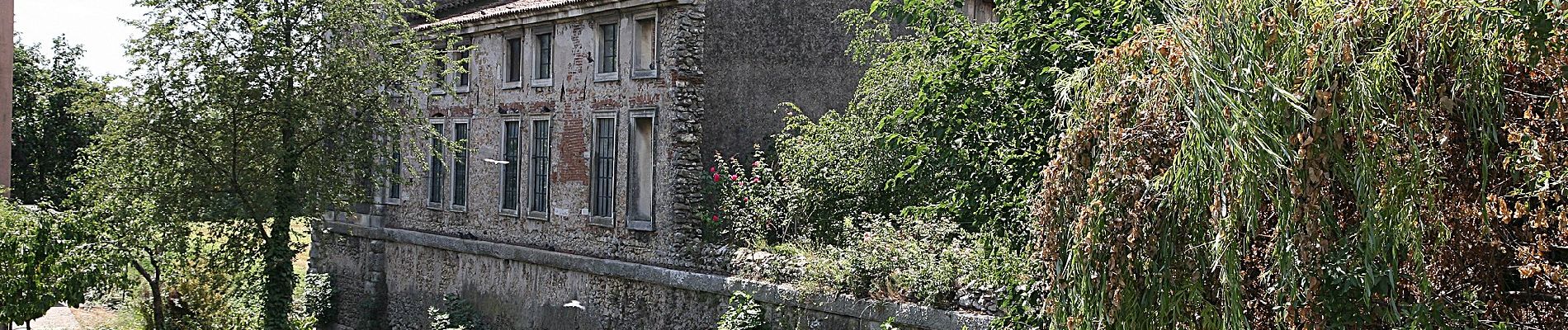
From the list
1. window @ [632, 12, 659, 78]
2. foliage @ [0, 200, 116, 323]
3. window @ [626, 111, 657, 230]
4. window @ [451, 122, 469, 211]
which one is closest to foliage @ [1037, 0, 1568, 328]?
foliage @ [0, 200, 116, 323]

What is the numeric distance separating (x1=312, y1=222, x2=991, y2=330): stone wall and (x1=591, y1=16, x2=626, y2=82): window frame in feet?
7.62

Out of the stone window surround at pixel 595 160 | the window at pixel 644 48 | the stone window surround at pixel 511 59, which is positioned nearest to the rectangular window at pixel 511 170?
the stone window surround at pixel 511 59

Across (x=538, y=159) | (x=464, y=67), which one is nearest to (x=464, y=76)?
(x=464, y=67)

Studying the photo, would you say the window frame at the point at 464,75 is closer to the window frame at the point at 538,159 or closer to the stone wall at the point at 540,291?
the window frame at the point at 538,159

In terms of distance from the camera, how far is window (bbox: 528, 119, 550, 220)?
64.5ft

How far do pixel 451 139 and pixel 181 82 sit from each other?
5779mm

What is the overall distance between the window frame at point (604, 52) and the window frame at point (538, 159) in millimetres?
1388

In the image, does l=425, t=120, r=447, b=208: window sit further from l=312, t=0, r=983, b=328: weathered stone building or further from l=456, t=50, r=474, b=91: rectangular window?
l=456, t=50, r=474, b=91: rectangular window

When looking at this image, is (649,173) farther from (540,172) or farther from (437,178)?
(437,178)

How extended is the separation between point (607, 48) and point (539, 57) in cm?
185

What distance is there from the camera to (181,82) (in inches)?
650

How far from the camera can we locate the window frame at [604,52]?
59.1 feet

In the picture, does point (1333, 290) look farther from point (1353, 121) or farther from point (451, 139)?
point (451, 139)

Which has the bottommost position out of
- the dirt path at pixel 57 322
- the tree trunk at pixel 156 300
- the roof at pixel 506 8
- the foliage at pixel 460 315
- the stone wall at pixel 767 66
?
the dirt path at pixel 57 322
